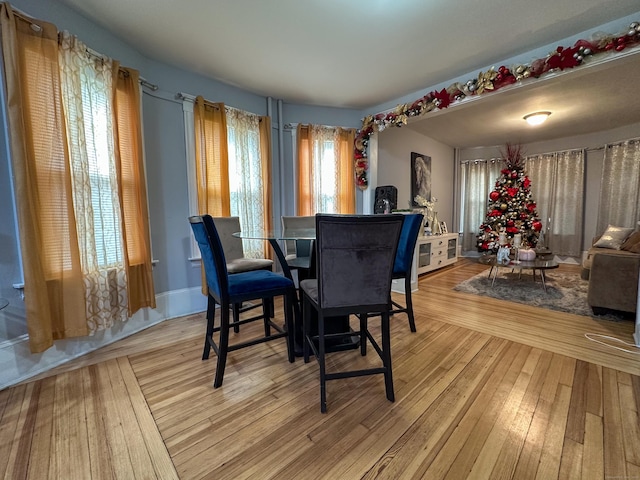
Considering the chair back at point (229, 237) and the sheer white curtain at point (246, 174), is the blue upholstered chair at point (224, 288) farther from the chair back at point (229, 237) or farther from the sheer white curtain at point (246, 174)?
the sheer white curtain at point (246, 174)

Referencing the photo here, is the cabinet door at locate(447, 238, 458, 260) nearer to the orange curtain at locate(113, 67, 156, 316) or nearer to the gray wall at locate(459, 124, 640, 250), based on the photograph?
the gray wall at locate(459, 124, 640, 250)

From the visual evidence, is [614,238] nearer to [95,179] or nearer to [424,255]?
[424,255]

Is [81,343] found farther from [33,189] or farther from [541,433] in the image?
[541,433]

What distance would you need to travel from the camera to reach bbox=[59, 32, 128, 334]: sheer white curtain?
6.29 feet

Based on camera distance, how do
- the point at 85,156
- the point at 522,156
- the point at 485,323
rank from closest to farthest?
the point at 85,156, the point at 485,323, the point at 522,156

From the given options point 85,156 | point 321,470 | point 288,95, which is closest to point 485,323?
point 321,470

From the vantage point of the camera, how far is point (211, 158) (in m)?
2.87

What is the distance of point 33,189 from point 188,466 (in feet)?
6.16

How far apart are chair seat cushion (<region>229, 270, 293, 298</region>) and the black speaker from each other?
8.04 ft

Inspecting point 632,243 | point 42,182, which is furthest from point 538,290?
point 42,182

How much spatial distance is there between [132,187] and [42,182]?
0.59 m

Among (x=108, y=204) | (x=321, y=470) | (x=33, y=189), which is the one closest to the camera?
(x=321, y=470)

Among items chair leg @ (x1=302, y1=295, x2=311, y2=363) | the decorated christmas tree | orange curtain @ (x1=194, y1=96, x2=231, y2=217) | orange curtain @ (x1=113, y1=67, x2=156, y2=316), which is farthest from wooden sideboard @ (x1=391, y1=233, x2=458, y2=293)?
orange curtain @ (x1=113, y1=67, x2=156, y2=316)

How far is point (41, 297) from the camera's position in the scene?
1.74 m
